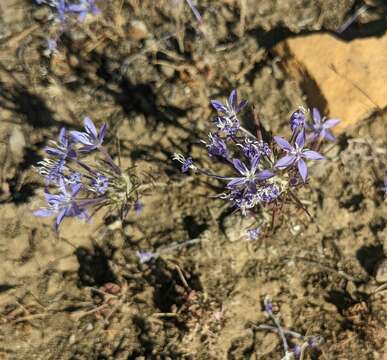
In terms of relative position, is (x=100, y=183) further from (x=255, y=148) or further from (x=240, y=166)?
(x=255, y=148)

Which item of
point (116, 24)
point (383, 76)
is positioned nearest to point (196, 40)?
point (116, 24)

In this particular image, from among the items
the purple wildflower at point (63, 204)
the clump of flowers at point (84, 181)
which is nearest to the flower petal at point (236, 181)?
the clump of flowers at point (84, 181)

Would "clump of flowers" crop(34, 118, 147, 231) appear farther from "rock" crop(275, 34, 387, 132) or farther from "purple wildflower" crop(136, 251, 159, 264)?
"rock" crop(275, 34, 387, 132)

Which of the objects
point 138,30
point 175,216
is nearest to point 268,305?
point 175,216

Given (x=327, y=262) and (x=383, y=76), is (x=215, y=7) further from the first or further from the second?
(x=327, y=262)

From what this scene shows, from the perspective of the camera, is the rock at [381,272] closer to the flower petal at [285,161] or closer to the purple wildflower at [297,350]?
the purple wildflower at [297,350]
